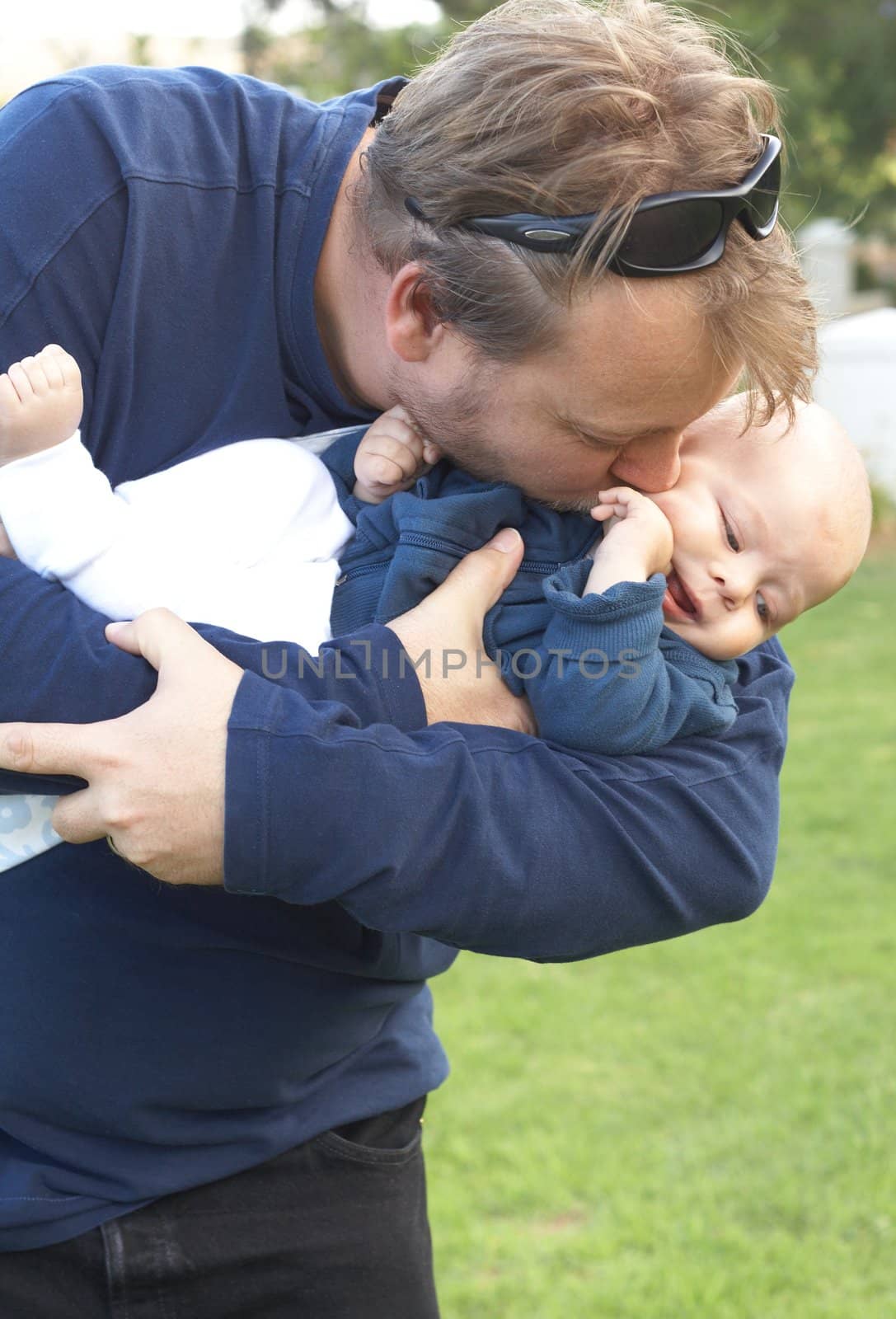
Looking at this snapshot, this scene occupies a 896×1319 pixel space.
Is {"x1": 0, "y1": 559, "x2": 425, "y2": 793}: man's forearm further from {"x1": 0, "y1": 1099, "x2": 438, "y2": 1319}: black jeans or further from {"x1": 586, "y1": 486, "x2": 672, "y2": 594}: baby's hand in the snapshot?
{"x1": 0, "y1": 1099, "x2": 438, "y2": 1319}: black jeans

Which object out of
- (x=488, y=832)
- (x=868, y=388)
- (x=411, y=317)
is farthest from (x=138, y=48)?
(x=488, y=832)

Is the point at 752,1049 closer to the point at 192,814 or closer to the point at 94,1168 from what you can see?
the point at 94,1168

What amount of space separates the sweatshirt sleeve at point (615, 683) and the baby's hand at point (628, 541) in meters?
0.05

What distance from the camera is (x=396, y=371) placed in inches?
76.0

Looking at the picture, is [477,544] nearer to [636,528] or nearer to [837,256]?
[636,528]

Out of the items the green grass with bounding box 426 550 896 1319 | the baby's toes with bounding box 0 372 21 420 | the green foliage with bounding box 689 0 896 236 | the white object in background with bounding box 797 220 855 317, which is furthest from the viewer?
the green foliage with bounding box 689 0 896 236

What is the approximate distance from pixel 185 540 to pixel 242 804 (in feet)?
1.41

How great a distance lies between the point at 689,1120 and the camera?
432cm

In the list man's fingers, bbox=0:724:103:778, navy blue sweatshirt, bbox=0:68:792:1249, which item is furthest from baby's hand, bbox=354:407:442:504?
man's fingers, bbox=0:724:103:778

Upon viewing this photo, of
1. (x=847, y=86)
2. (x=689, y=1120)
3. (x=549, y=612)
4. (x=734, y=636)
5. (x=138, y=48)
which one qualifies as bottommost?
(x=847, y=86)

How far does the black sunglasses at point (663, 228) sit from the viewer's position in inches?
64.0

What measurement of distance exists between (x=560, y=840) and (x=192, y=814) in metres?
0.40

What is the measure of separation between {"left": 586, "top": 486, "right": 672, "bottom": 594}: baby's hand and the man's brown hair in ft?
0.74

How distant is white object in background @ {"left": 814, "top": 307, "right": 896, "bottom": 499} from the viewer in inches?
438
